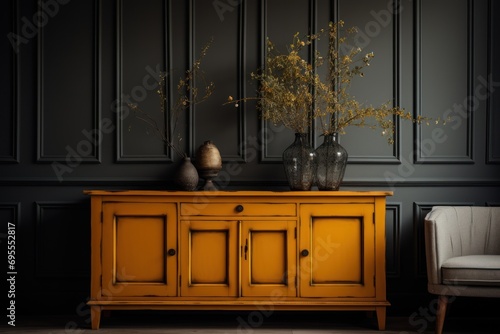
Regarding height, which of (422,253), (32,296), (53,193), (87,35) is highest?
(87,35)

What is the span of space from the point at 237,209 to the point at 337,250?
58 centimetres

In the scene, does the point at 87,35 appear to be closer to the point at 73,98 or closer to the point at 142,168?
the point at 73,98

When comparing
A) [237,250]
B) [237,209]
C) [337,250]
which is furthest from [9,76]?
[337,250]

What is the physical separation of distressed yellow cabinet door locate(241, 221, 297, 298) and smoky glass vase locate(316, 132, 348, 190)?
320 millimetres

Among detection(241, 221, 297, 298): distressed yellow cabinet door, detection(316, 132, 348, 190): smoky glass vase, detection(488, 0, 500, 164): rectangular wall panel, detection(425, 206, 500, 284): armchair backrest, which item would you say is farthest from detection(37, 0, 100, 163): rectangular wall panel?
detection(488, 0, 500, 164): rectangular wall panel

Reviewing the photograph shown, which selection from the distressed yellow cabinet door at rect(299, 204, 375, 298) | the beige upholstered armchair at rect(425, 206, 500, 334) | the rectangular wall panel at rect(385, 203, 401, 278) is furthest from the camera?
the rectangular wall panel at rect(385, 203, 401, 278)

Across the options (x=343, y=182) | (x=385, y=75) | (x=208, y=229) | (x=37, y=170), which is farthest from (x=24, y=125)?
(x=385, y=75)

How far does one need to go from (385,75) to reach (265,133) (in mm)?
818

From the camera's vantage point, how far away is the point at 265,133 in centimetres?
349

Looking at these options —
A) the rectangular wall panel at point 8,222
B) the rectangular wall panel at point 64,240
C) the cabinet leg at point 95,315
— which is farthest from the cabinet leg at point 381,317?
the rectangular wall panel at point 8,222

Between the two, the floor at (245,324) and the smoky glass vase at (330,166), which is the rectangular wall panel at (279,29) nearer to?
the smoky glass vase at (330,166)

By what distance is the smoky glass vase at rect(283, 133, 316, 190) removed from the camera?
10.5 ft

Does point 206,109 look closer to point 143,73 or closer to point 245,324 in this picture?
point 143,73

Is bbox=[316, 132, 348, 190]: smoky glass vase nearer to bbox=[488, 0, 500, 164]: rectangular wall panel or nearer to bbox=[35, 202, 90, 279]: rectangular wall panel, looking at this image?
bbox=[488, 0, 500, 164]: rectangular wall panel
